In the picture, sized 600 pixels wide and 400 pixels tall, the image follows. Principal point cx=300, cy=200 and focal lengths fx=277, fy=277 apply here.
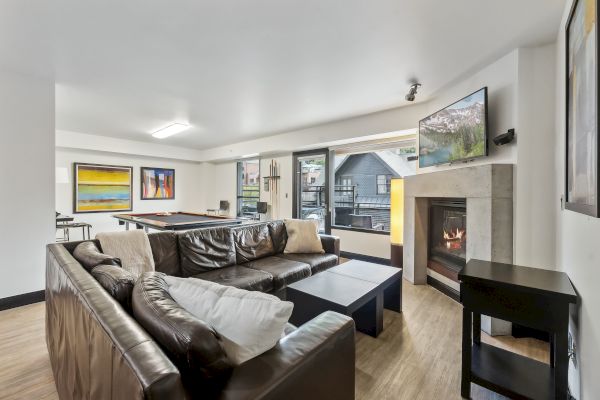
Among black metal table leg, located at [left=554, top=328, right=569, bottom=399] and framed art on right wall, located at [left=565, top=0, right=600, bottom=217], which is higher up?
framed art on right wall, located at [left=565, top=0, right=600, bottom=217]

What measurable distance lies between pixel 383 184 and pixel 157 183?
5527 millimetres

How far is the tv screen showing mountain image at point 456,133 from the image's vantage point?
8.38 feet

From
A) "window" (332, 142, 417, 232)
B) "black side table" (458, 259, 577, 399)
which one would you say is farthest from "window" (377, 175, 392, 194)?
"black side table" (458, 259, 577, 399)

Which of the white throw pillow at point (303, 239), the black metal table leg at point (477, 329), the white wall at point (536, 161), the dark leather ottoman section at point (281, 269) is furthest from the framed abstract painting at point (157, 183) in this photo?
the white wall at point (536, 161)

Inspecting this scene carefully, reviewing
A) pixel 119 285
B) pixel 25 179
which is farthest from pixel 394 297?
pixel 25 179

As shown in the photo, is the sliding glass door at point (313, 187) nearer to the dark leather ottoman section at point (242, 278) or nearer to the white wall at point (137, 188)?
the dark leather ottoman section at point (242, 278)

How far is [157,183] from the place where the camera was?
23.0 feet

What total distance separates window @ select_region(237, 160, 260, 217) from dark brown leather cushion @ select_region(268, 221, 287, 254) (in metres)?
3.30

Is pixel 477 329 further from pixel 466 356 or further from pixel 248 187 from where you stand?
pixel 248 187

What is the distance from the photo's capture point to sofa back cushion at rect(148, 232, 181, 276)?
8.39 feet

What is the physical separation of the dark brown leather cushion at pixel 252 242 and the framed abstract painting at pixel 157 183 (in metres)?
4.76

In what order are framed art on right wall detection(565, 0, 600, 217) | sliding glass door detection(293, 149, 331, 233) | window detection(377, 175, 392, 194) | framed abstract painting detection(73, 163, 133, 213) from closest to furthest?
1. framed art on right wall detection(565, 0, 600, 217)
2. window detection(377, 175, 392, 194)
3. sliding glass door detection(293, 149, 331, 233)
4. framed abstract painting detection(73, 163, 133, 213)

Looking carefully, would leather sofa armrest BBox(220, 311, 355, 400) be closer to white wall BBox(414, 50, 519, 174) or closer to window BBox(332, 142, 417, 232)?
white wall BBox(414, 50, 519, 174)

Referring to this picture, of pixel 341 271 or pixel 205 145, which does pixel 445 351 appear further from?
pixel 205 145
